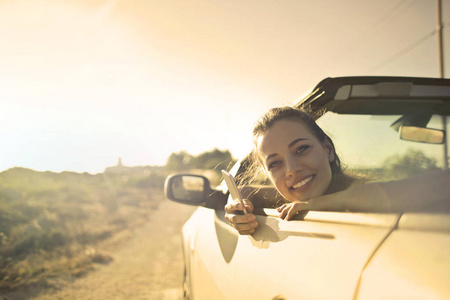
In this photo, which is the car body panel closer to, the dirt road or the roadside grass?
the dirt road

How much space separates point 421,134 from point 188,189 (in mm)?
1877

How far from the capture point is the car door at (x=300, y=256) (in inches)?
42.4

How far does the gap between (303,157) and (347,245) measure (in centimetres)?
100

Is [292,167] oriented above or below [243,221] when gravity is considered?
above

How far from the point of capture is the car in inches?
36.2

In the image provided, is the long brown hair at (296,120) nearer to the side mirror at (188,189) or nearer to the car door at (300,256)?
the car door at (300,256)

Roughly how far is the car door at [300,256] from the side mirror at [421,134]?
1.17m

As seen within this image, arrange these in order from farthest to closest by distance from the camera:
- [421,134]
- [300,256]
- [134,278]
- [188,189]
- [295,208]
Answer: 1. [134,278]
2. [188,189]
3. [421,134]
4. [295,208]
5. [300,256]

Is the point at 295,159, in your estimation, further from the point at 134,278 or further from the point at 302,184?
the point at 134,278

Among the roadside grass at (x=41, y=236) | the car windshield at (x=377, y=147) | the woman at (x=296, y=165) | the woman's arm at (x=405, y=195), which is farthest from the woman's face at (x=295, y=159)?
the roadside grass at (x=41, y=236)

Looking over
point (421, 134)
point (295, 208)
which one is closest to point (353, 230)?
point (295, 208)

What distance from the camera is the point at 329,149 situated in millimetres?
2291

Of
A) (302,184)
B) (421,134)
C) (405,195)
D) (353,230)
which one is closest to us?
(405,195)

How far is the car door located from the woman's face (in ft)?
0.66
